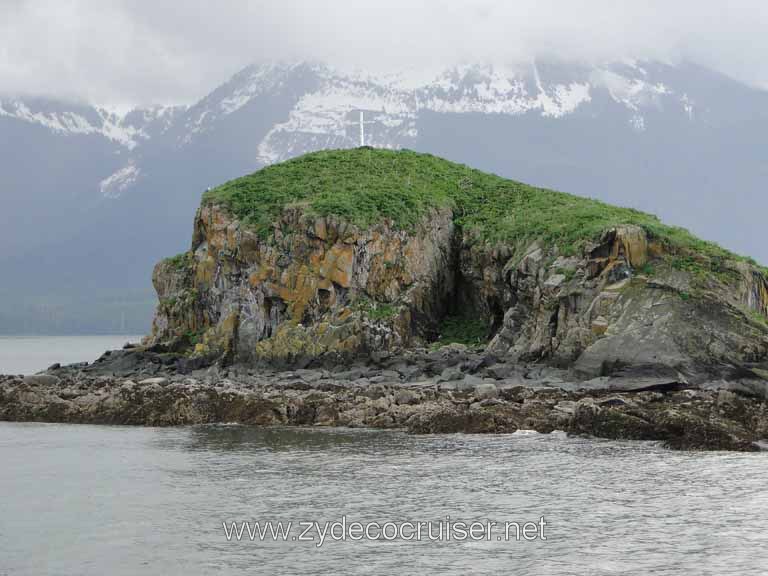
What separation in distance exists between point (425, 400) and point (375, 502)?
1625cm

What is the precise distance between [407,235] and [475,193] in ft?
A: 30.7

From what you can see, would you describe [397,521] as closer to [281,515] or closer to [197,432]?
[281,515]

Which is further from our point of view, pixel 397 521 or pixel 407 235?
pixel 407 235

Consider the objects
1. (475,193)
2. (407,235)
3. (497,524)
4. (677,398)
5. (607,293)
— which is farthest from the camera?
(475,193)

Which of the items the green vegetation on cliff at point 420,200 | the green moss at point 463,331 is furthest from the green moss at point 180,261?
the green moss at point 463,331

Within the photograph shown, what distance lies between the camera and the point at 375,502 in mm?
27594

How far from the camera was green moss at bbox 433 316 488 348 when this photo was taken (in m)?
58.8

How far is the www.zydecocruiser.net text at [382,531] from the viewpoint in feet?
79.2

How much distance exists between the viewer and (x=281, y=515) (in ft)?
86.8

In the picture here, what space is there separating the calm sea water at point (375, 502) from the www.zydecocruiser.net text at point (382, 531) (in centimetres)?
32

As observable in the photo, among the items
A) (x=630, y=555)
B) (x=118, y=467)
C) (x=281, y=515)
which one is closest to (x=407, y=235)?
(x=118, y=467)

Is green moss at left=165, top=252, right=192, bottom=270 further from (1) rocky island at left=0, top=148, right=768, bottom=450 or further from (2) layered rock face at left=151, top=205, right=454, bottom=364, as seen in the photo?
(2) layered rock face at left=151, top=205, right=454, bottom=364

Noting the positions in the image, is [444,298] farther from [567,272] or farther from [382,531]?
[382,531]

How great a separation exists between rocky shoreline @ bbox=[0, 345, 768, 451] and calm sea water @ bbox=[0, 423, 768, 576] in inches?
63.8
